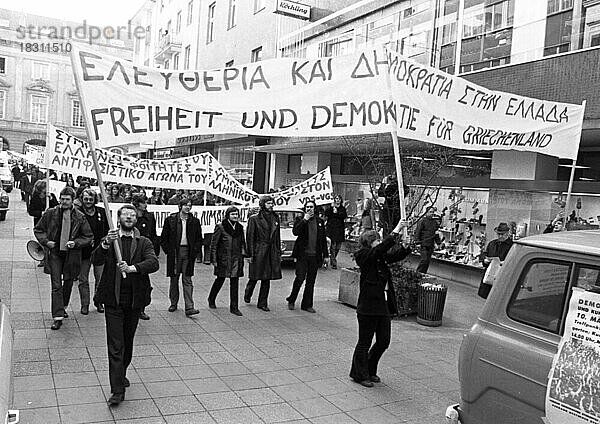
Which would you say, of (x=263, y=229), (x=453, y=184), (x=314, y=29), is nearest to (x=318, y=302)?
(x=263, y=229)

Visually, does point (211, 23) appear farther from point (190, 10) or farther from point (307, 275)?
point (307, 275)

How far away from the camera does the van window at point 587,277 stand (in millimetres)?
3172

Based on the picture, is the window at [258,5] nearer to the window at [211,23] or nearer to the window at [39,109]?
the window at [211,23]

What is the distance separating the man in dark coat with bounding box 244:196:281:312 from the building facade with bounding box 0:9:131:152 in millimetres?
63455

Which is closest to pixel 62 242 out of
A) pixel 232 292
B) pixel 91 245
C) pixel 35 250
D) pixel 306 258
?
pixel 91 245

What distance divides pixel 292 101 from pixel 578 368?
4065 mm

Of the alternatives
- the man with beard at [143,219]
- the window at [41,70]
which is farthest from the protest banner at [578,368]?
the window at [41,70]

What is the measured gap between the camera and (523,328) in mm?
3488

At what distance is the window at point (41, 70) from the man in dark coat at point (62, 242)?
71.0 m

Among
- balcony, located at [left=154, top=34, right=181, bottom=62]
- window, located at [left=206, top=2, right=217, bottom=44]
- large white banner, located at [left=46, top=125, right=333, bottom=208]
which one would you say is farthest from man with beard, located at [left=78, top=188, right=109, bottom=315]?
balcony, located at [left=154, top=34, right=181, bottom=62]

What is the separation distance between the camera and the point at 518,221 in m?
12.8

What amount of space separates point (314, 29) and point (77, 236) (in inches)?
565

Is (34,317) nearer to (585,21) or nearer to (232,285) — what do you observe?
(232,285)

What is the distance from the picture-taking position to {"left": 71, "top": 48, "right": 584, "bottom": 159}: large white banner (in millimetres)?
5426
